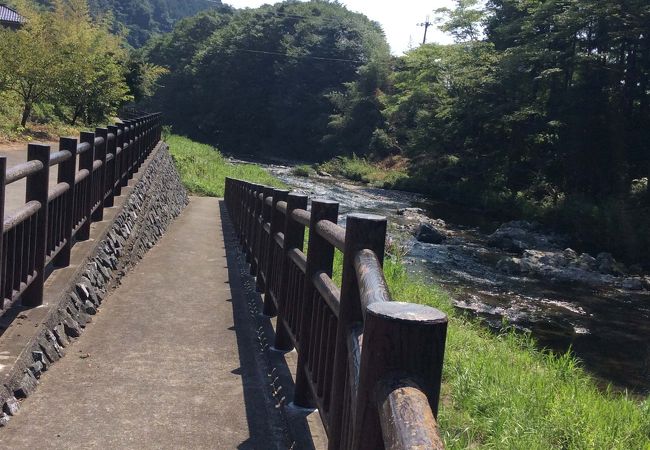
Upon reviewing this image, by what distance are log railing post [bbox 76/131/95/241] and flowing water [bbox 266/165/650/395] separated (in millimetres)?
5217

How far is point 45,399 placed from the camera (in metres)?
4.01

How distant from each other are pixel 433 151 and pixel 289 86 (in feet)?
105

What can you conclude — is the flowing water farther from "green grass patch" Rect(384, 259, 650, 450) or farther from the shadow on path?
the shadow on path

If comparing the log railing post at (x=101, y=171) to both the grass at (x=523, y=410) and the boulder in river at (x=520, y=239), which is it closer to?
the grass at (x=523, y=410)

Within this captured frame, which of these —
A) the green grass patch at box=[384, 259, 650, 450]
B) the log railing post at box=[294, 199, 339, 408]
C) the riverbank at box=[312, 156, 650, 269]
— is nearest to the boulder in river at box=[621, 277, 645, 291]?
the riverbank at box=[312, 156, 650, 269]

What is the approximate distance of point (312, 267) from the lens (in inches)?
149

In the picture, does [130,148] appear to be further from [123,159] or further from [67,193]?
[67,193]

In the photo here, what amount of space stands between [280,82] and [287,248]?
2557 inches

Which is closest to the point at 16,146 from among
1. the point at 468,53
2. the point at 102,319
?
the point at 102,319

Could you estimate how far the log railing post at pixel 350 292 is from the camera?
2.58 metres

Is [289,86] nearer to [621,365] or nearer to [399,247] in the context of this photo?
[399,247]

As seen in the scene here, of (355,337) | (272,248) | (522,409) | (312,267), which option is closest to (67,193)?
(272,248)

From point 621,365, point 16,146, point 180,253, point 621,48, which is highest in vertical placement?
point 621,48

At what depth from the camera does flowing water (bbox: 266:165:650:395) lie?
10.2m
